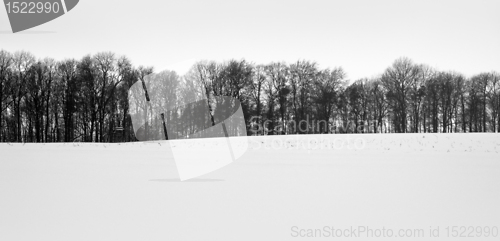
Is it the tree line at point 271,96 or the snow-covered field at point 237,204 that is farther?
the tree line at point 271,96

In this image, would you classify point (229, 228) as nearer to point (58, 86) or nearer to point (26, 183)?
point (26, 183)

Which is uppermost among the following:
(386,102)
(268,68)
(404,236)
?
(268,68)

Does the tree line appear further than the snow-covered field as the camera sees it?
Yes

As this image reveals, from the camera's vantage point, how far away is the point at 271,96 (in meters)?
42.6

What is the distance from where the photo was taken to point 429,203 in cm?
476

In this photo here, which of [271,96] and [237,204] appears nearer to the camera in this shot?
[237,204]

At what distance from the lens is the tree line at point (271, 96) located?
1550 inches

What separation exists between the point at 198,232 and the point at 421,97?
1780 inches

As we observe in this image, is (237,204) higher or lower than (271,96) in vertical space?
lower

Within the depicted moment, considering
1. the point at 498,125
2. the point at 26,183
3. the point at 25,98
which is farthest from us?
the point at 498,125

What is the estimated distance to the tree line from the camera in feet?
129

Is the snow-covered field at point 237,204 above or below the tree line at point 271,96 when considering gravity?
below

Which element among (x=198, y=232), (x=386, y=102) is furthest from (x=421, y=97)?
(x=198, y=232)

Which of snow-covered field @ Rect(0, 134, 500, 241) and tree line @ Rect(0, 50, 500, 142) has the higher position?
tree line @ Rect(0, 50, 500, 142)
